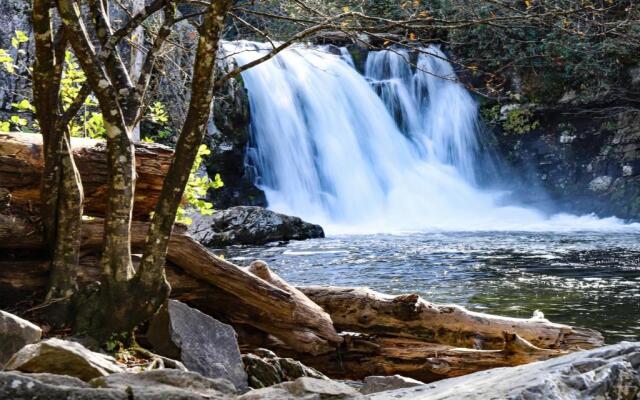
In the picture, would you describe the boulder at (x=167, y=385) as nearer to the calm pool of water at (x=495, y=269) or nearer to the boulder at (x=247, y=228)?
the calm pool of water at (x=495, y=269)

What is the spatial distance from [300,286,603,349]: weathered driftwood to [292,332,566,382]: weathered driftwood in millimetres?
110

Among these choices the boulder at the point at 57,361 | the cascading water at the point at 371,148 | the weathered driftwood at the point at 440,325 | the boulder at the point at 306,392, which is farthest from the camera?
the cascading water at the point at 371,148

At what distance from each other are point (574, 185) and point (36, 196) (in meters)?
22.4

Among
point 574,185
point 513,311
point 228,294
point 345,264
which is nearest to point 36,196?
point 228,294

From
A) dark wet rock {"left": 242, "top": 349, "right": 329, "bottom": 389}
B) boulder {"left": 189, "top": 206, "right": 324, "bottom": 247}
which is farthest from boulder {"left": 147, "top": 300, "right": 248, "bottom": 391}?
boulder {"left": 189, "top": 206, "right": 324, "bottom": 247}

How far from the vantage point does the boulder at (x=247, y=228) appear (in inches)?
666

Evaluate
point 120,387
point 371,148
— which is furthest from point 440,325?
point 371,148

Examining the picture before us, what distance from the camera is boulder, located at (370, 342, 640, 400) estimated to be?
117 inches

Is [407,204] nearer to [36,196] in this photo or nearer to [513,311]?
[513,311]

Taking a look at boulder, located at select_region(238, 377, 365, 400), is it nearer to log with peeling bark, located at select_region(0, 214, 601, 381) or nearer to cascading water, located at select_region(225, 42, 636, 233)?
log with peeling bark, located at select_region(0, 214, 601, 381)

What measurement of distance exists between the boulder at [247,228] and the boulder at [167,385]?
44.6ft

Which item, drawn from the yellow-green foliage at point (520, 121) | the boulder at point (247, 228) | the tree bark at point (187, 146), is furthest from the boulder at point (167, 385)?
the yellow-green foliage at point (520, 121)

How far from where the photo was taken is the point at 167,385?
2990 mm

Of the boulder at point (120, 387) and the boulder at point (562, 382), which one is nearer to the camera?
the boulder at point (120, 387)
